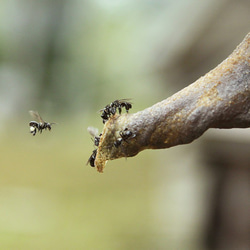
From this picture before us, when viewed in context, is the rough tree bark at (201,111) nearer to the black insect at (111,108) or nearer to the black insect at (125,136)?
the black insect at (125,136)

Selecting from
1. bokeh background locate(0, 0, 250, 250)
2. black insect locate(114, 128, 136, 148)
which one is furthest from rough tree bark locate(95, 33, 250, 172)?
bokeh background locate(0, 0, 250, 250)

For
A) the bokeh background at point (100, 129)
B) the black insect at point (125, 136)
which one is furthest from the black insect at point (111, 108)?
the bokeh background at point (100, 129)

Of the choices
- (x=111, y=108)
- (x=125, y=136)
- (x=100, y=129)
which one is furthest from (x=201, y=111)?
(x=100, y=129)

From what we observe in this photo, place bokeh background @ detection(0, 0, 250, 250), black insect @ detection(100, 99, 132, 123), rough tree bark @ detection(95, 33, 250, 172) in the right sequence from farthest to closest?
bokeh background @ detection(0, 0, 250, 250) < black insect @ detection(100, 99, 132, 123) < rough tree bark @ detection(95, 33, 250, 172)


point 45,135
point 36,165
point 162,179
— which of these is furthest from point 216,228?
point 45,135

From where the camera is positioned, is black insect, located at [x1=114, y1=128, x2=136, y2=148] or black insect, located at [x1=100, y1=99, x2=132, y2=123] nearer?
black insect, located at [x1=114, y1=128, x2=136, y2=148]

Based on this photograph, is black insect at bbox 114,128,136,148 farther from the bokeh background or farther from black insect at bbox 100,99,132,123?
the bokeh background
